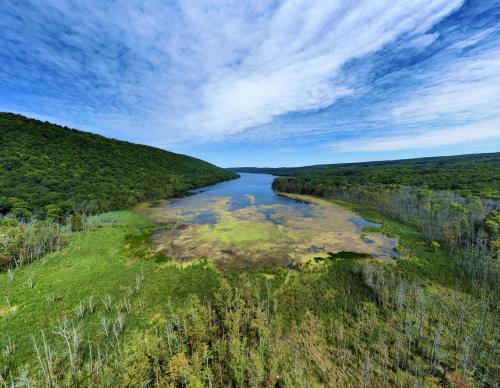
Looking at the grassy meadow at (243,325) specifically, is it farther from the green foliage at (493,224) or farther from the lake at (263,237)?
the green foliage at (493,224)

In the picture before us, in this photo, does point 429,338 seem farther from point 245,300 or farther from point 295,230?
point 295,230

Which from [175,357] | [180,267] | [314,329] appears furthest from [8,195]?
[314,329]

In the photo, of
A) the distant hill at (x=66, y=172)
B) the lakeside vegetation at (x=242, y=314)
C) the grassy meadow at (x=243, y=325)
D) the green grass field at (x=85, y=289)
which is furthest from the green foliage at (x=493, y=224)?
the distant hill at (x=66, y=172)

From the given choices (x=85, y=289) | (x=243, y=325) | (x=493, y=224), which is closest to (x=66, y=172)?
(x=85, y=289)

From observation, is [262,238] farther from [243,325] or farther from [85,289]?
[85,289]

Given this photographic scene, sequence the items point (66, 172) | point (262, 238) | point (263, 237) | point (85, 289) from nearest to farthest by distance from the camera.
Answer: point (85, 289), point (262, 238), point (263, 237), point (66, 172)
